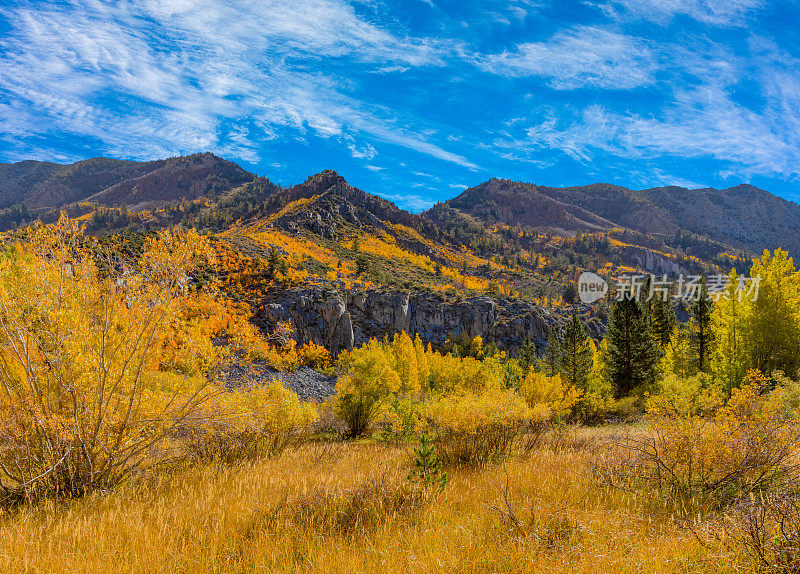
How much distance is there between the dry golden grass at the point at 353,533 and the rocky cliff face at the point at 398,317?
4768cm

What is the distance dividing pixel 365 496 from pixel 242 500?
1865mm

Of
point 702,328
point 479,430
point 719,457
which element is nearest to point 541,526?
point 719,457

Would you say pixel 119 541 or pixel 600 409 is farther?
pixel 600 409

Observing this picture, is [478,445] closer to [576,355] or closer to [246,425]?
[246,425]

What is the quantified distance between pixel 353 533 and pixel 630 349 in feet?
112

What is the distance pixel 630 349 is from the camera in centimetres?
3088

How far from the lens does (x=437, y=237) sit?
174750 mm

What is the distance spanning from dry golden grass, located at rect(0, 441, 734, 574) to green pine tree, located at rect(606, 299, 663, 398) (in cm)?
3028

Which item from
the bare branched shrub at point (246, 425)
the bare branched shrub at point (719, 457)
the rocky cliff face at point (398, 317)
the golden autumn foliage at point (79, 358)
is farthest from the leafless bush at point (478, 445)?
the rocky cliff face at point (398, 317)

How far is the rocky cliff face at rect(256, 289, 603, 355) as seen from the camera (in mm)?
53250

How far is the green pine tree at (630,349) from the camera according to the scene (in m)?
30.2

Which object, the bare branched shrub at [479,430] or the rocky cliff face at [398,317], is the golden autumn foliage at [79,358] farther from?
the rocky cliff face at [398,317]

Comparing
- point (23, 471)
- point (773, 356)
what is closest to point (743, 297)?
point (773, 356)

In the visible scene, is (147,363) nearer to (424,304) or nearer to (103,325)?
(103,325)
